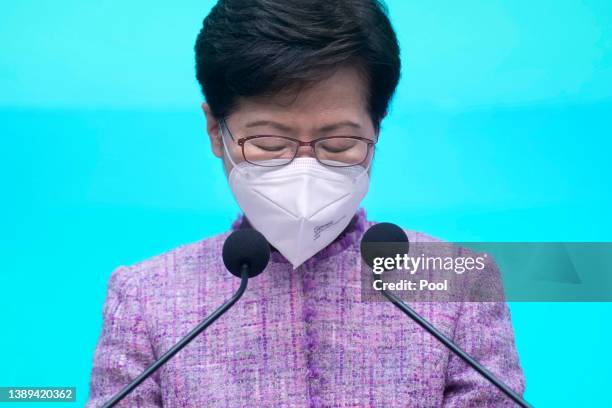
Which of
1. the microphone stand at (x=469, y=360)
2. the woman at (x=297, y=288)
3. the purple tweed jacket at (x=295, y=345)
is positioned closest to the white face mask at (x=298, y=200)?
the woman at (x=297, y=288)

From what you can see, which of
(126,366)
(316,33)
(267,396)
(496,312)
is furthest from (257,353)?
(316,33)

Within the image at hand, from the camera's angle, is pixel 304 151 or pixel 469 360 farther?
pixel 304 151

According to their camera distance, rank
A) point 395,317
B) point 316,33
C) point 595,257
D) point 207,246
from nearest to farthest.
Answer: point 316,33
point 395,317
point 207,246
point 595,257

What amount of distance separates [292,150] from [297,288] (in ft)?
0.79

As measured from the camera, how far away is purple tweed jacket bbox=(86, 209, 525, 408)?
47.9 inches

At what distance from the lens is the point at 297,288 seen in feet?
4.28

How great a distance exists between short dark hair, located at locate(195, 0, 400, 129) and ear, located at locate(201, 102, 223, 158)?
0.03m

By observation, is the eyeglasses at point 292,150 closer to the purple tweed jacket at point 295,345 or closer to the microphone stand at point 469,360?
the purple tweed jacket at point 295,345

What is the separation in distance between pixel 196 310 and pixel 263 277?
12 cm

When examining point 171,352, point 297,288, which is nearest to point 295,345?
point 297,288

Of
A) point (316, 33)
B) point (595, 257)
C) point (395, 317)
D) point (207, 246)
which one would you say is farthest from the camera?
point (595, 257)

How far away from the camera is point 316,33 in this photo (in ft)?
3.88

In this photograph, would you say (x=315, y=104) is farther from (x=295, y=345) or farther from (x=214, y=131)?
(x=295, y=345)

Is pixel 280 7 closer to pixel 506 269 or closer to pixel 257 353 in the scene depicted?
pixel 257 353
